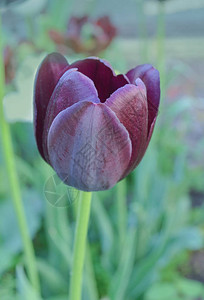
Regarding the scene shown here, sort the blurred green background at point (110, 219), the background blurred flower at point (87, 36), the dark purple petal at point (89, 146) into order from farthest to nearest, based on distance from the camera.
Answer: the background blurred flower at point (87, 36), the blurred green background at point (110, 219), the dark purple petal at point (89, 146)

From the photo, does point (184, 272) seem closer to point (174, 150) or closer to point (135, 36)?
point (174, 150)

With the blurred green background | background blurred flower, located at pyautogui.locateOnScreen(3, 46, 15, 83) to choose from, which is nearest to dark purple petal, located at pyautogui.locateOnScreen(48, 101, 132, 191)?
the blurred green background

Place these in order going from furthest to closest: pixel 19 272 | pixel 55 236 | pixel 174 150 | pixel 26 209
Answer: pixel 174 150
pixel 26 209
pixel 55 236
pixel 19 272

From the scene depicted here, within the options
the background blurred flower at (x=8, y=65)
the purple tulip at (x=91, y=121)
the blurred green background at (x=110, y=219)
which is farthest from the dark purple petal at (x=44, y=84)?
the background blurred flower at (x=8, y=65)

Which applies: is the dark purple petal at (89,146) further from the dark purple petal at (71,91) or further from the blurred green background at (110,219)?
the blurred green background at (110,219)

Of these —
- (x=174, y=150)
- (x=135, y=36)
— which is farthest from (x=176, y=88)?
(x=135, y=36)

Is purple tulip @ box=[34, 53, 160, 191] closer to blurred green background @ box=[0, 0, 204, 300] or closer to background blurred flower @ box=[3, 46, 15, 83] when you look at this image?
blurred green background @ box=[0, 0, 204, 300]

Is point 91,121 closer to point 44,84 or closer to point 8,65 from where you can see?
point 44,84
